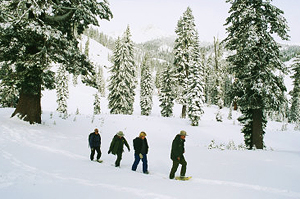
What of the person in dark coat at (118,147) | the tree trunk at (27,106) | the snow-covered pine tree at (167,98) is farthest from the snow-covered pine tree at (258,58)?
the snow-covered pine tree at (167,98)

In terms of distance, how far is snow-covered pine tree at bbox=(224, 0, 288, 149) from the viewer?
12336 mm

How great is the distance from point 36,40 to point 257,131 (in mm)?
14431

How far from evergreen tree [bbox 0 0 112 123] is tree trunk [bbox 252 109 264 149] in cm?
1137

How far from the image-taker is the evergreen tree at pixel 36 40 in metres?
9.72

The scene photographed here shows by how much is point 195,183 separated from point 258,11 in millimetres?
11508

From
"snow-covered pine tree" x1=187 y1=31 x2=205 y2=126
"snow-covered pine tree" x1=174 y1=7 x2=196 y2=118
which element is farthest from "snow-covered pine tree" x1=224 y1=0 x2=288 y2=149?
"snow-covered pine tree" x1=174 y1=7 x2=196 y2=118

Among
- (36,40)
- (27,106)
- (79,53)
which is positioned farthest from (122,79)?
(36,40)

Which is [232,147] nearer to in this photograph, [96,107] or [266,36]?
[266,36]

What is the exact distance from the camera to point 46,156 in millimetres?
8180

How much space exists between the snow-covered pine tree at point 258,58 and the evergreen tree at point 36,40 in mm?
8519

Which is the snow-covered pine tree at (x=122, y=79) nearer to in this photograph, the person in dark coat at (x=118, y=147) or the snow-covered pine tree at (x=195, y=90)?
the snow-covered pine tree at (x=195, y=90)

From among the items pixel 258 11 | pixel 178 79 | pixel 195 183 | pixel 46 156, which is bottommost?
pixel 195 183

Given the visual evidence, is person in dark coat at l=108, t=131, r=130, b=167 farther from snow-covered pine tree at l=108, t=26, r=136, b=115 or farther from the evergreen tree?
snow-covered pine tree at l=108, t=26, r=136, b=115

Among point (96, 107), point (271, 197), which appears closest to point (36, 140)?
point (271, 197)
